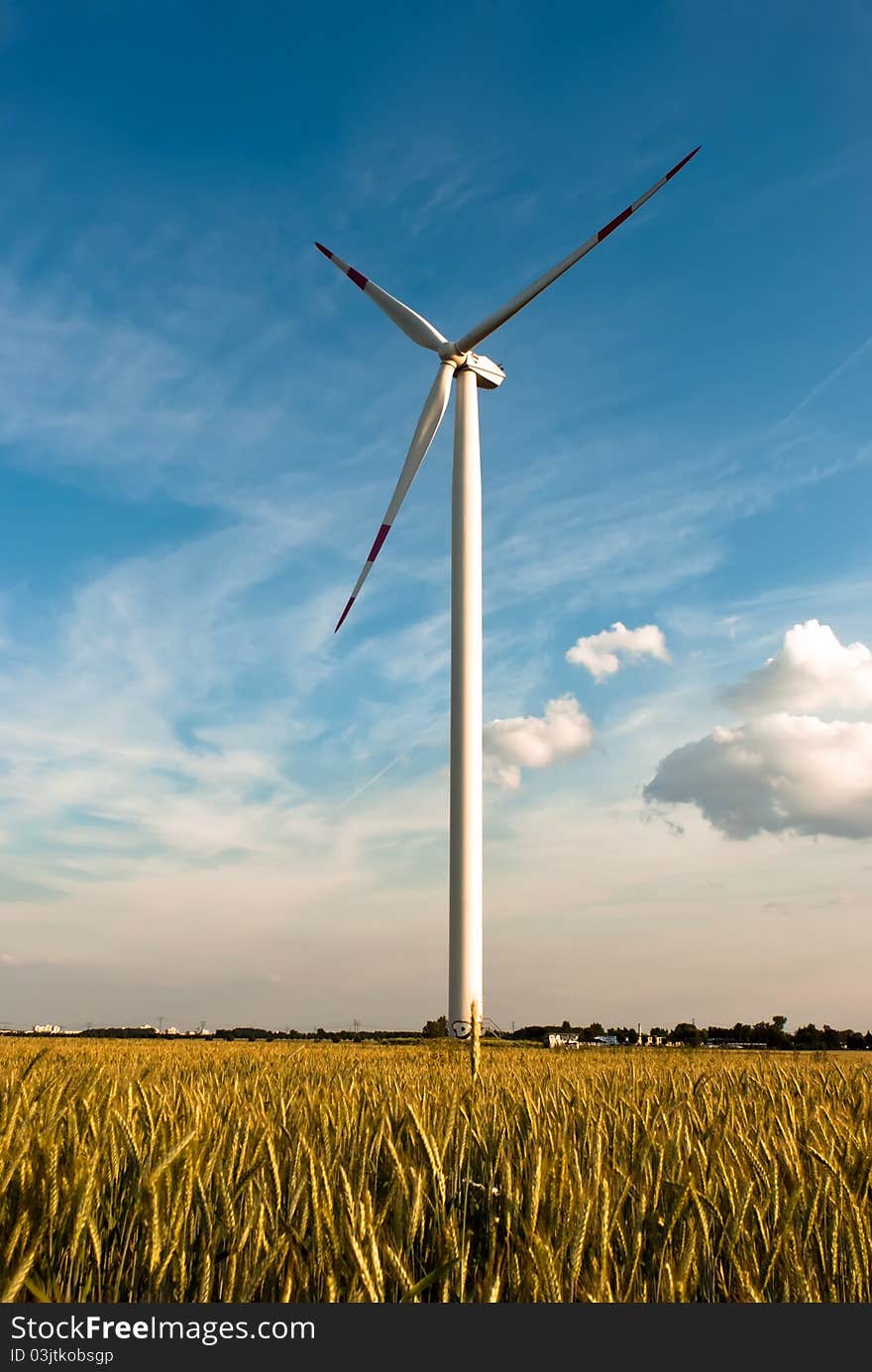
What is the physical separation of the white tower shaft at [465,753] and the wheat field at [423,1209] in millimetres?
15264

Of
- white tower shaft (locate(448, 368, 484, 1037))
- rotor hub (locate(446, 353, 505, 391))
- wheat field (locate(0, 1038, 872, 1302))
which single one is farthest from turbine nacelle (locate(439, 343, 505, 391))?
wheat field (locate(0, 1038, 872, 1302))

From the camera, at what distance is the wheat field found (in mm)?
2719

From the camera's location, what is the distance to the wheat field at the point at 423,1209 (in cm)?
272

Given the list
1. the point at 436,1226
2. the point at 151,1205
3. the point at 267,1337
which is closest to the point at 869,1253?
the point at 436,1226

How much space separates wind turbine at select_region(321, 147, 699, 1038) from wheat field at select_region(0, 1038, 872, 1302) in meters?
13.6

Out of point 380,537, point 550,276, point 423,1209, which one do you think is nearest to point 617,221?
point 550,276

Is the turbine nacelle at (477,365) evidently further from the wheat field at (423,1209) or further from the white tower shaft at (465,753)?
the wheat field at (423,1209)

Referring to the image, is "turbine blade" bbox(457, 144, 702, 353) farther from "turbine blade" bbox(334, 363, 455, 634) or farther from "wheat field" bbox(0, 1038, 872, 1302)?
"wheat field" bbox(0, 1038, 872, 1302)

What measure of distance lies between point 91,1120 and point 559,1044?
22829 mm

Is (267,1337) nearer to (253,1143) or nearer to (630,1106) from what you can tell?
(253,1143)

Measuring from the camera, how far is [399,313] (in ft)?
91.3

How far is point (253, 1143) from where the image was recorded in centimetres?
443

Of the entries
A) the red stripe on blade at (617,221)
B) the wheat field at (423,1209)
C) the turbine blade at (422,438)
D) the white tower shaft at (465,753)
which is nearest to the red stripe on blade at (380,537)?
the turbine blade at (422,438)

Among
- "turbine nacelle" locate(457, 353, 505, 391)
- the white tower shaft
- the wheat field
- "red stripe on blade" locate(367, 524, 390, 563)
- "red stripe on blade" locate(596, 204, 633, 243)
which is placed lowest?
the wheat field
